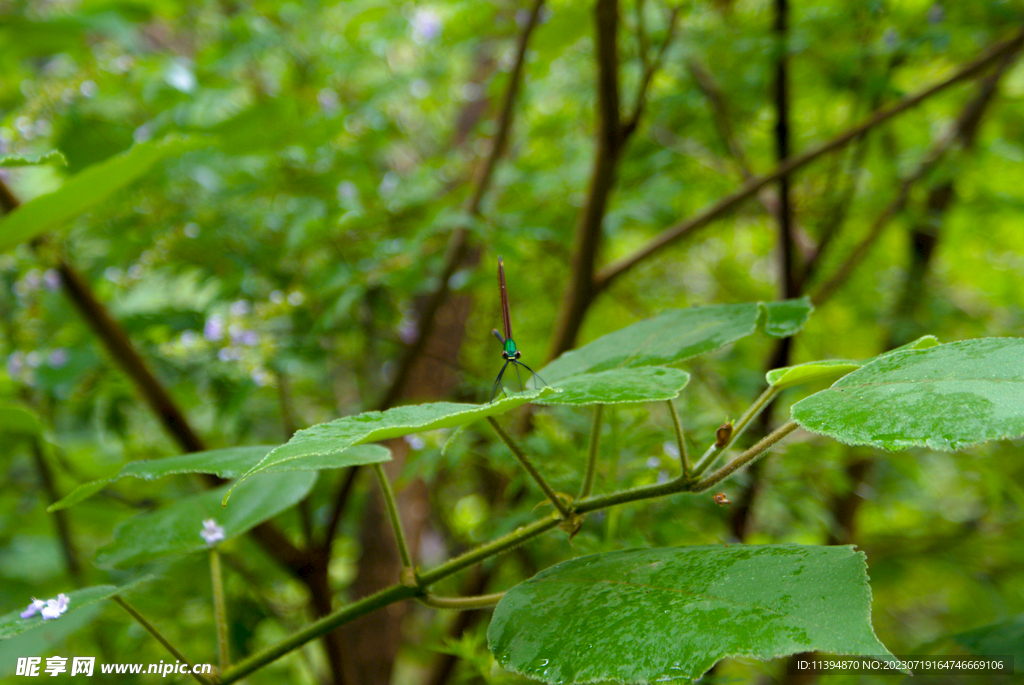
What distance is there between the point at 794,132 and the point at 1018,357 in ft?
5.46

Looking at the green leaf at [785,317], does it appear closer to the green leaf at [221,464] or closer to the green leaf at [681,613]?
the green leaf at [681,613]

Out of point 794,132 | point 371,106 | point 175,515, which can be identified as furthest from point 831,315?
point 175,515

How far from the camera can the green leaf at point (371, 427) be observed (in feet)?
1.18

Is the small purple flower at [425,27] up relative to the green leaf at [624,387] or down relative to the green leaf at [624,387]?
up

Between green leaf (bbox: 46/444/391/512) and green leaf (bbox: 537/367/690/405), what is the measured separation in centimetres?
17

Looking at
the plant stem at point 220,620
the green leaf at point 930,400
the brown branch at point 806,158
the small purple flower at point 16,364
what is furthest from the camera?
the small purple flower at point 16,364

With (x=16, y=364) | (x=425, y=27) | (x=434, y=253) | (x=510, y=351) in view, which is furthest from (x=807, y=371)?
(x=425, y=27)

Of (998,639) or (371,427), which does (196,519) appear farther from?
(998,639)

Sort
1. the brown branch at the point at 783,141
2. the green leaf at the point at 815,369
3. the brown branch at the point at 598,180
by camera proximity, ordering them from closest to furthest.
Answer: the green leaf at the point at 815,369 → the brown branch at the point at 598,180 → the brown branch at the point at 783,141

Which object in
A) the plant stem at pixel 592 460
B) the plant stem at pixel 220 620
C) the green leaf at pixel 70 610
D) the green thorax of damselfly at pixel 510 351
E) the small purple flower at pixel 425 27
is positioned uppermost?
the small purple flower at pixel 425 27

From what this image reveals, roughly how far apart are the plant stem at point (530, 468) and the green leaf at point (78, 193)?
50cm

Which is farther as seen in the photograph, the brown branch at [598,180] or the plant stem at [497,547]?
the brown branch at [598,180]

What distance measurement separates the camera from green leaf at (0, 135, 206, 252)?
641 mm

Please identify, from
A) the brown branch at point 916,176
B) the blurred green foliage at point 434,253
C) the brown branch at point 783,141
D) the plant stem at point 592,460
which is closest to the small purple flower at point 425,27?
the blurred green foliage at point 434,253
